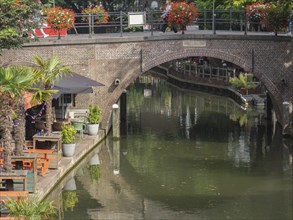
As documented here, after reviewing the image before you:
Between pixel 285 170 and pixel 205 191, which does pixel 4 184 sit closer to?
pixel 205 191

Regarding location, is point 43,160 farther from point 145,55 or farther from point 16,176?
point 145,55

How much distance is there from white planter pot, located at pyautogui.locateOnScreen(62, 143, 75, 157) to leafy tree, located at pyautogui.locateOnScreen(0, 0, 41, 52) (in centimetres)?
430

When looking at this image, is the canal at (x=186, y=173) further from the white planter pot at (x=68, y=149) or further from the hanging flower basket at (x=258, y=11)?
the hanging flower basket at (x=258, y=11)

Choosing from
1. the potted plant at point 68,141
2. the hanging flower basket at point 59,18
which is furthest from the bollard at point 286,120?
the potted plant at point 68,141

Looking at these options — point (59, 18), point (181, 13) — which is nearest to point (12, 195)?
point (59, 18)

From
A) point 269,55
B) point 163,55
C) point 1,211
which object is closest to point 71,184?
point 1,211

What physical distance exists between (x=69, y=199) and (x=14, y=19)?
7555 mm

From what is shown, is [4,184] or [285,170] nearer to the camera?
[4,184]

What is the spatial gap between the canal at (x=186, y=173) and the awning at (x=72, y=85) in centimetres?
284

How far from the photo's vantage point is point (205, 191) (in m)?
26.5

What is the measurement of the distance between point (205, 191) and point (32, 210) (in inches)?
314

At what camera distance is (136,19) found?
38.5 m

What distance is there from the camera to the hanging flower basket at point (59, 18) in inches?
1417

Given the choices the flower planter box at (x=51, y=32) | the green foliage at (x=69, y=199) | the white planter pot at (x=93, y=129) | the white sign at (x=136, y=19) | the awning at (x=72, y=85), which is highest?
the white sign at (x=136, y=19)
